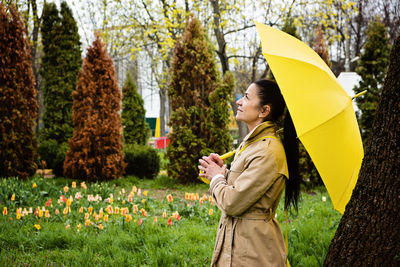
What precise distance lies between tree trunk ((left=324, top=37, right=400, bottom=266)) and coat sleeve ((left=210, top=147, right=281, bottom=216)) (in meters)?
0.55

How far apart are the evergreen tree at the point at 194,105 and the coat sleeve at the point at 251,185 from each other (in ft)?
19.4

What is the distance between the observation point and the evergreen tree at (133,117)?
14570 millimetres

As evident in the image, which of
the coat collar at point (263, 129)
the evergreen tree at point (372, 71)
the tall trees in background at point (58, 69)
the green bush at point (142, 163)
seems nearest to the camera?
the coat collar at point (263, 129)

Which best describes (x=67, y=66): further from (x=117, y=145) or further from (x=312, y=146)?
(x=312, y=146)

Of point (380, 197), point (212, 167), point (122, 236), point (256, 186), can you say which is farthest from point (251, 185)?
point (122, 236)

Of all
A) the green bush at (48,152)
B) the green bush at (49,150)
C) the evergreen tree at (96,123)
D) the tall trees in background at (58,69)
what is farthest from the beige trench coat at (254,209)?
the tall trees in background at (58,69)

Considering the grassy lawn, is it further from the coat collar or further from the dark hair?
the coat collar

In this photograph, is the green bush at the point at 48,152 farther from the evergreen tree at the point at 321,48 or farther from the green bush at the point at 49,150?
the evergreen tree at the point at 321,48

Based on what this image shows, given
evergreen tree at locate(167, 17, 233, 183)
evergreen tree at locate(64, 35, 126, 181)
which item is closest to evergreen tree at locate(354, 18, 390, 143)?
evergreen tree at locate(167, 17, 233, 183)

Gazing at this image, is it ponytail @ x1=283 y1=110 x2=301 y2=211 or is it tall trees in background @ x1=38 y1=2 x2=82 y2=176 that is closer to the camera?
ponytail @ x1=283 y1=110 x2=301 y2=211

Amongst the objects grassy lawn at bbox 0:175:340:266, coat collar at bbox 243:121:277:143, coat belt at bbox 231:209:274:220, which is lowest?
grassy lawn at bbox 0:175:340:266

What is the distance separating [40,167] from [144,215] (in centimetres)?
677

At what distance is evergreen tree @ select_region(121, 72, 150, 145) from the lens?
1457 centimetres

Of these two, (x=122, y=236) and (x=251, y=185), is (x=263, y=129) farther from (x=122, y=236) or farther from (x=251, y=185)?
(x=122, y=236)
